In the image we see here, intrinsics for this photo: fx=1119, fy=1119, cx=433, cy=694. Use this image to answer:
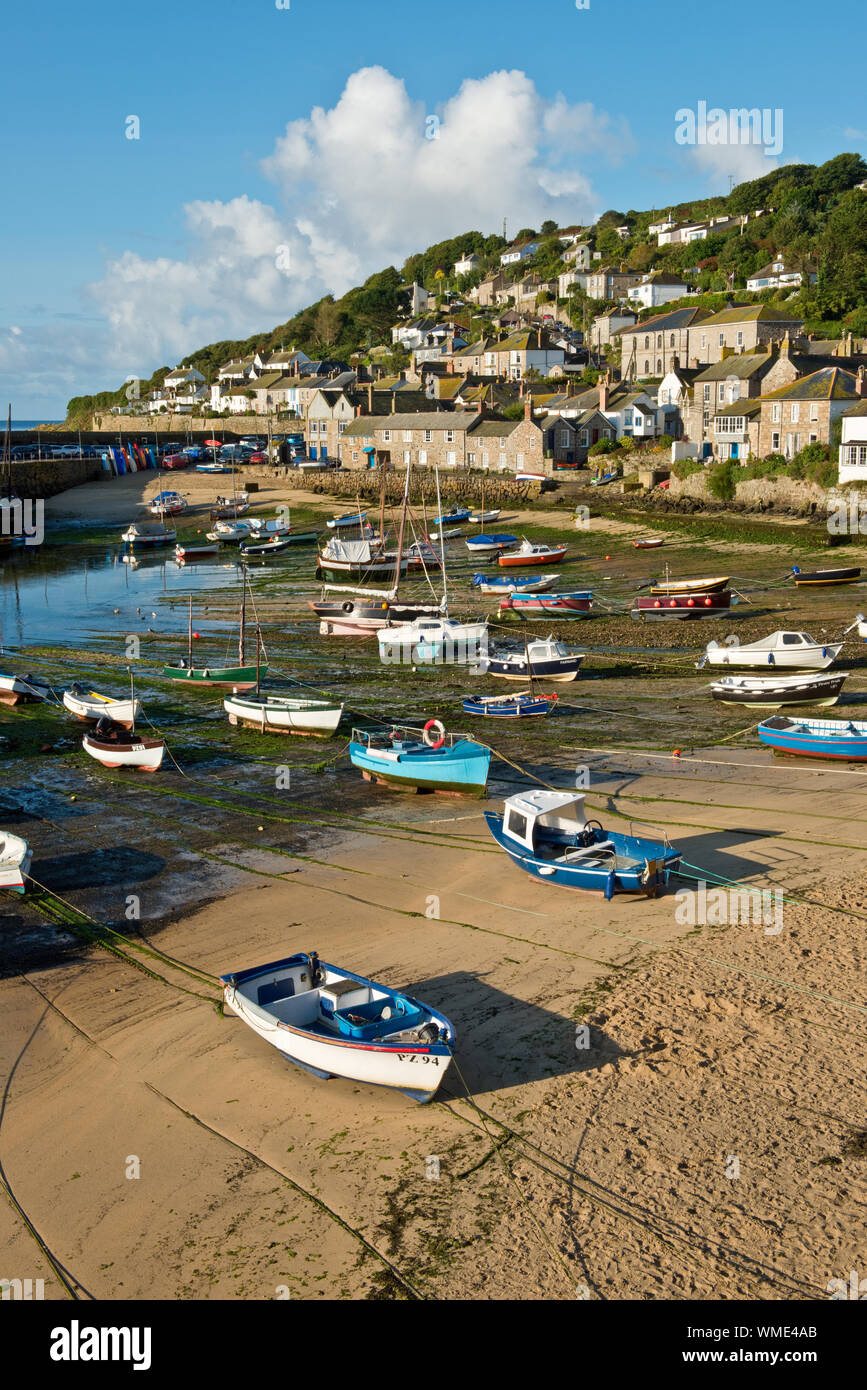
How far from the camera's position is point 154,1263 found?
420 inches

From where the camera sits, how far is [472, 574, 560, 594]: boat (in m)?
45.4

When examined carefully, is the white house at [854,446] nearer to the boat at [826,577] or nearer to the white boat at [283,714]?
the boat at [826,577]

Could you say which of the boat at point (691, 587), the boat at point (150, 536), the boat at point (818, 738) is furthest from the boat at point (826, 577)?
the boat at point (150, 536)

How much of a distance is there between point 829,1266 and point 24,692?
93.4 feet

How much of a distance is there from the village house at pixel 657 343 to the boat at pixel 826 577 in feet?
183

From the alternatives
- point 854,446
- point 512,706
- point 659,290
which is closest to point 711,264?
point 659,290

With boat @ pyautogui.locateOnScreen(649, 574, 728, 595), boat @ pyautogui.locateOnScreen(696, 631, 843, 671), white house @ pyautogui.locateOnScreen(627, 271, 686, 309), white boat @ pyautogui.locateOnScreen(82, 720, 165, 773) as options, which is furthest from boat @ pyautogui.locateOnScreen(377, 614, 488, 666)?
white house @ pyautogui.locateOnScreen(627, 271, 686, 309)

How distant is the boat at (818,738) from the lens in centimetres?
2455

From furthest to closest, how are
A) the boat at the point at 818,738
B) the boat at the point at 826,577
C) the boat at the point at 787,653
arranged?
the boat at the point at 826,577 < the boat at the point at 787,653 < the boat at the point at 818,738

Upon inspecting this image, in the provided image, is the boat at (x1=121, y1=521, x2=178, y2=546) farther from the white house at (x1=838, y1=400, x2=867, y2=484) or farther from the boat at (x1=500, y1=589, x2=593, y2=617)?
the white house at (x1=838, y1=400, x2=867, y2=484)

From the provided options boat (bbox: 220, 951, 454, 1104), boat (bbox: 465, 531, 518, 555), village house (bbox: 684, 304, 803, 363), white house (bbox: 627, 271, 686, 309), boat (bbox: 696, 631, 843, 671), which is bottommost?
boat (bbox: 220, 951, 454, 1104)

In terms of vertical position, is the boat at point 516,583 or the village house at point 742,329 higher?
the village house at point 742,329

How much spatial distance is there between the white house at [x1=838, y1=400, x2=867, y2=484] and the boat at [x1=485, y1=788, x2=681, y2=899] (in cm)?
3927

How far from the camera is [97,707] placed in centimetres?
2978
